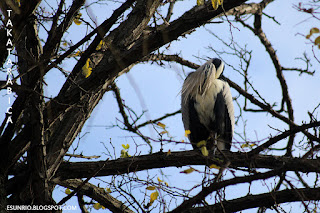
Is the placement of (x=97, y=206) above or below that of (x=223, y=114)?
below

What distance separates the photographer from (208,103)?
4.45m

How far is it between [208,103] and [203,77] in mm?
301

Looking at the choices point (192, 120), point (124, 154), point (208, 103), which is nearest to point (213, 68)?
point (208, 103)

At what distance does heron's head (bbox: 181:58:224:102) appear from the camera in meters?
4.43

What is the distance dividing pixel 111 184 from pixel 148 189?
36 centimetres

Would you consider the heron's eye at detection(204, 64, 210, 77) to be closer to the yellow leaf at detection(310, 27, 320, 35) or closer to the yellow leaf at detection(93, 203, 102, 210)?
the yellow leaf at detection(93, 203, 102, 210)

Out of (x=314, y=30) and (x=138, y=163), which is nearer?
(x=314, y=30)

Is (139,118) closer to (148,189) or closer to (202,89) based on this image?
(202,89)

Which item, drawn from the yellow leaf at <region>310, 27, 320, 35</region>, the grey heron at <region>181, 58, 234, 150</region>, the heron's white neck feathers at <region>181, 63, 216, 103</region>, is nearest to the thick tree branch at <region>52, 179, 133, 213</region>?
the grey heron at <region>181, 58, 234, 150</region>

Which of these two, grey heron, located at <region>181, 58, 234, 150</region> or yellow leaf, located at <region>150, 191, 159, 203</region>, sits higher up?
grey heron, located at <region>181, 58, 234, 150</region>

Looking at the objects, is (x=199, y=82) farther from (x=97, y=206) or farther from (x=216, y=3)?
(x=216, y=3)

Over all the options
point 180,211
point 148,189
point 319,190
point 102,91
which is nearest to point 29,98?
point 102,91

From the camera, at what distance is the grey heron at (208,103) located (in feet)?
14.6

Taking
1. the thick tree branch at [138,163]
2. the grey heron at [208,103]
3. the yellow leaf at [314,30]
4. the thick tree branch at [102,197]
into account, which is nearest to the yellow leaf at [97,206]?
the thick tree branch at [102,197]
